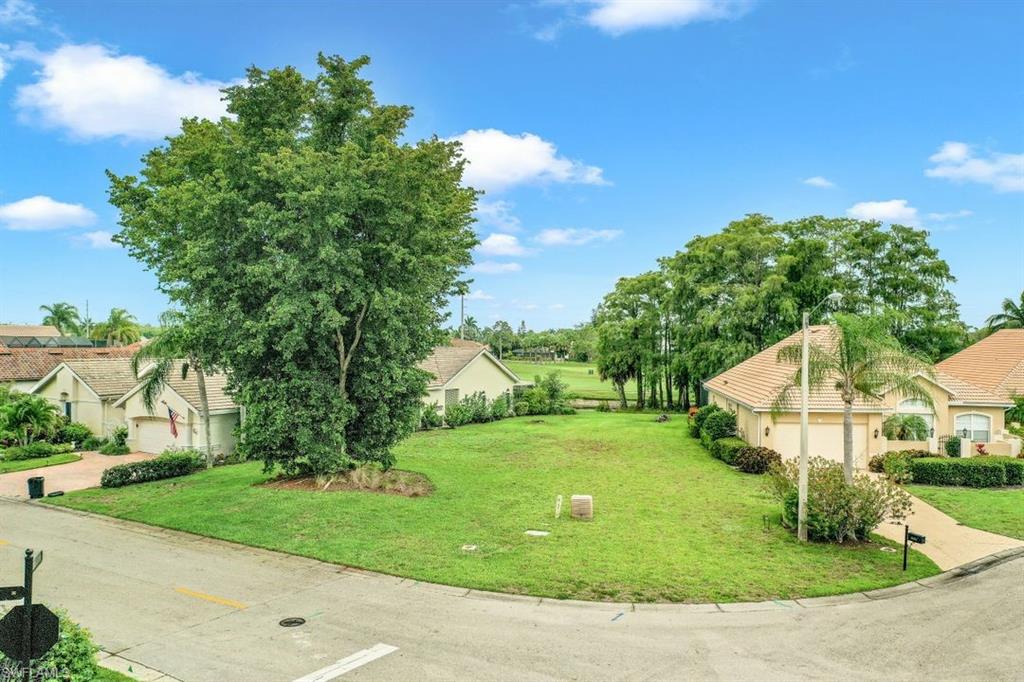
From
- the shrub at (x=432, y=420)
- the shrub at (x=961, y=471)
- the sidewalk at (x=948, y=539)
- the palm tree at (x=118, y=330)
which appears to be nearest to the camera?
the sidewalk at (x=948, y=539)

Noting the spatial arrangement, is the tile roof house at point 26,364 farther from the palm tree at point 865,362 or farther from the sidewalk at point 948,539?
the sidewalk at point 948,539

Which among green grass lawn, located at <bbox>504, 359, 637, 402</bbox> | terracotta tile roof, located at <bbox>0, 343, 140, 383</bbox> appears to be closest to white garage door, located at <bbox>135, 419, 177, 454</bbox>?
terracotta tile roof, located at <bbox>0, 343, 140, 383</bbox>

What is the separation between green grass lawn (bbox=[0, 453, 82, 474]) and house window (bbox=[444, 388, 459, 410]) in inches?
794

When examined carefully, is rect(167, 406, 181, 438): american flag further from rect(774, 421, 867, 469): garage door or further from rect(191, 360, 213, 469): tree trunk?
rect(774, 421, 867, 469): garage door

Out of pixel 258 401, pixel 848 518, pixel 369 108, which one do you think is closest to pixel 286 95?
pixel 369 108

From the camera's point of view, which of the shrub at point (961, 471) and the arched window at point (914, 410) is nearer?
the shrub at point (961, 471)

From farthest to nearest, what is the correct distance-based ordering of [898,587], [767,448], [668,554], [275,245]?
[767,448] → [275,245] → [668,554] → [898,587]

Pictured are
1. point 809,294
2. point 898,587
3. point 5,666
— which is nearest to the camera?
point 5,666

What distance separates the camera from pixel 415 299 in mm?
19922

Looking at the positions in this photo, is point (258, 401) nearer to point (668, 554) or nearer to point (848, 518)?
point (668, 554)

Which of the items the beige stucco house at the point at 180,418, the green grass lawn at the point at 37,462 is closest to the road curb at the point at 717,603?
the beige stucco house at the point at 180,418

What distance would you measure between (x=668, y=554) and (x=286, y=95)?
17136mm

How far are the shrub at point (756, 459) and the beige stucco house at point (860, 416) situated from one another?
90 cm

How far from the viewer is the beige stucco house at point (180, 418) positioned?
29031mm
